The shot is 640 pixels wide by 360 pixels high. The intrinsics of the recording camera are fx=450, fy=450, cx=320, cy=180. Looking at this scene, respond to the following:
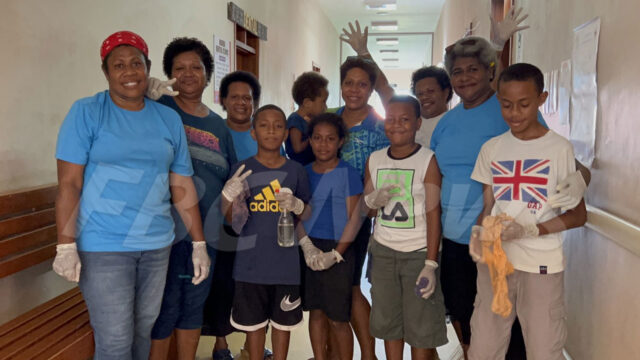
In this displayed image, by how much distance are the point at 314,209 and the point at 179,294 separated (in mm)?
639

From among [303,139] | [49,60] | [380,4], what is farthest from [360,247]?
[380,4]

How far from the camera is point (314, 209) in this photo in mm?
1894

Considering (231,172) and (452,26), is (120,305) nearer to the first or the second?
(231,172)

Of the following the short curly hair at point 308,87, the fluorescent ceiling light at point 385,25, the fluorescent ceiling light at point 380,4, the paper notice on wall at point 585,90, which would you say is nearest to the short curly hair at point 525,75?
the paper notice on wall at point 585,90

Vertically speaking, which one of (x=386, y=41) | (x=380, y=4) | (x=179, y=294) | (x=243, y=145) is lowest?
(x=179, y=294)

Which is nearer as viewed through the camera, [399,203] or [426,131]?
[399,203]

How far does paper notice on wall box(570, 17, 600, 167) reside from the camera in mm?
1880

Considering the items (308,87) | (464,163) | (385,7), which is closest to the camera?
(464,163)

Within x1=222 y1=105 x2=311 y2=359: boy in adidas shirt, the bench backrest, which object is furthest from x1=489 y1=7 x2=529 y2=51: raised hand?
the bench backrest

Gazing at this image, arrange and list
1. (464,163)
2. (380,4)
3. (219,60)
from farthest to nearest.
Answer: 1. (380,4)
2. (219,60)
3. (464,163)

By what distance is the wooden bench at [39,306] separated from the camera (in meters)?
1.56

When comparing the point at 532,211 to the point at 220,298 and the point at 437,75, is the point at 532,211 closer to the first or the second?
the point at 437,75

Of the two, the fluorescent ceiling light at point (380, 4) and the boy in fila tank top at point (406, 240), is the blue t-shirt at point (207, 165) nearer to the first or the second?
the boy in fila tank top at point (406, 240)

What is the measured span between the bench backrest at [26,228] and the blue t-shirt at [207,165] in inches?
23.7
